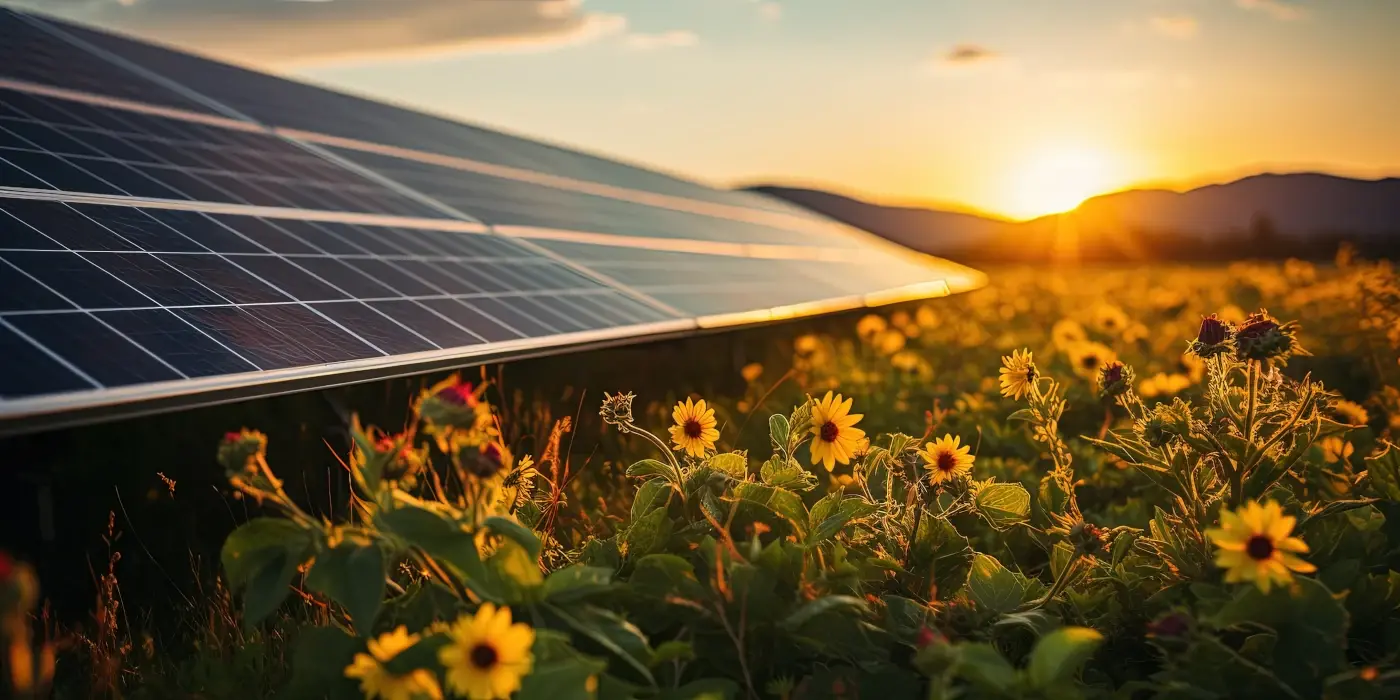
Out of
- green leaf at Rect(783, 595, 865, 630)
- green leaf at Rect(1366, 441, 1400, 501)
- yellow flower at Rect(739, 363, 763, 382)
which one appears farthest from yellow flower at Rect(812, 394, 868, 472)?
yellow flower at Rect(739, 363, 763, 382)

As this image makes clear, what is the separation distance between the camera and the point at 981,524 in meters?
4.37

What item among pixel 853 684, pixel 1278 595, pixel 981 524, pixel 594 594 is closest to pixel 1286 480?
pixel 981 524

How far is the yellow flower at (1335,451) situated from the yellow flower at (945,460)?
2038 millimetres

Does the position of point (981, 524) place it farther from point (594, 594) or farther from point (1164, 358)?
point (1164, 358)

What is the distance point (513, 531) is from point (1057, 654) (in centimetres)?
131

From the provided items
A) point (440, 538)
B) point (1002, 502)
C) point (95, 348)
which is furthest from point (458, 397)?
point (95, 348)

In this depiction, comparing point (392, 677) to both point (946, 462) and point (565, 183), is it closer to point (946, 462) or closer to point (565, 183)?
point (946, 462)

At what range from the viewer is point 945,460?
367 cm

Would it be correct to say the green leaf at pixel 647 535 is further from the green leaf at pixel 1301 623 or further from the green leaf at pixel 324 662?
the green leaf at pixel 1301 623

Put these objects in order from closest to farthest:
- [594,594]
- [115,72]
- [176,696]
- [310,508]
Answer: [594,594] → [176,696] → [310,508] → [115,72]

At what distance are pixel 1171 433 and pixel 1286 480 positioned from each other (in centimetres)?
133

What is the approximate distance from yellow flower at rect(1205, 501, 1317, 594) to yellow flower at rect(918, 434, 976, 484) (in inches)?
40.8

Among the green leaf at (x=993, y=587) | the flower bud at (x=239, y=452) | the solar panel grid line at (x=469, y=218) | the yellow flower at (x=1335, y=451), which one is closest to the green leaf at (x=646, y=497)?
the green leaf at (x=993, y=587)

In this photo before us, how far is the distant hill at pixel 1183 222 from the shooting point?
57.1 m
